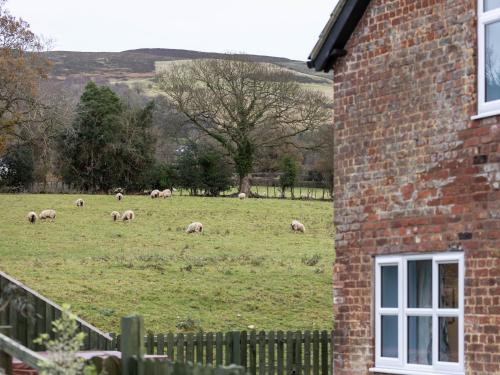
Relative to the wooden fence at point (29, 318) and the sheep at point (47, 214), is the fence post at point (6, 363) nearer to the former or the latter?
the wooden fence at point (29, 318)

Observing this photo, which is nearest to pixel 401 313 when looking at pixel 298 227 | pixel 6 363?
pixel 6 363

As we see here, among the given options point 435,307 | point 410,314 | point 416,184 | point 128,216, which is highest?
point 128,216

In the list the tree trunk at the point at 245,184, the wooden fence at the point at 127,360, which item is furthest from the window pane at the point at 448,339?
the tree trunk at the point at 245,184

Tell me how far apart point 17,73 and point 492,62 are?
45018 mm

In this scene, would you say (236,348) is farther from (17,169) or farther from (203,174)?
(17,169)

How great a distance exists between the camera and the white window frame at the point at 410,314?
37.9ft

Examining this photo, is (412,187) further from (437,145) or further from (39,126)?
(39,126)

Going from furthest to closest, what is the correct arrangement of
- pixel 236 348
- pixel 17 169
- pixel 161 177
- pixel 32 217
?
1. pixel 161 177
2. pixel 17 169
3. pixel 32 217
4. pixel 236 348

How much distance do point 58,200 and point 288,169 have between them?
19.8 m

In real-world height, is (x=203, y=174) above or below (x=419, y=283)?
above

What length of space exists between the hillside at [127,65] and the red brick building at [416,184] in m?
130

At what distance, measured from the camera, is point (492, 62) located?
1151cm

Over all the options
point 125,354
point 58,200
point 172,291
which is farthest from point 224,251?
point 125,354

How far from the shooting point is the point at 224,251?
3512cm
